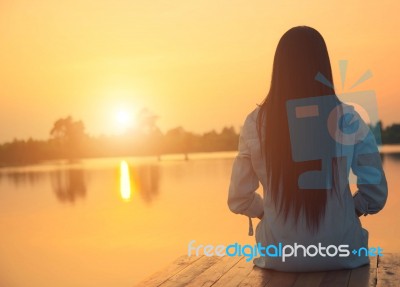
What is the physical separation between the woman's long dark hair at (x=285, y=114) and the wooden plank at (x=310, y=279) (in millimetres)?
208

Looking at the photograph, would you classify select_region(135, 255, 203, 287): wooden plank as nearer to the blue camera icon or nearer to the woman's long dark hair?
the woman's long dark hair

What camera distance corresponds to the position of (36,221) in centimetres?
1014

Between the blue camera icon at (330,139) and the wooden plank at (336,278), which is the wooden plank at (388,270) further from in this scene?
the blue camera icon at (330,139)

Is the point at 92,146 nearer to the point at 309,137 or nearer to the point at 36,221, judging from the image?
the point at 36,221

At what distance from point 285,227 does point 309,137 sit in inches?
15.0

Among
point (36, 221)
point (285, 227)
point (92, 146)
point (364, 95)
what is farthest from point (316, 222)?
point (92, 146)

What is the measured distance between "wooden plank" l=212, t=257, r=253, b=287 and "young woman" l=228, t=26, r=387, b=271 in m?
0.20

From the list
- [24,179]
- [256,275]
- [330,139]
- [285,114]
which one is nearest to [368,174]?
[330,139]

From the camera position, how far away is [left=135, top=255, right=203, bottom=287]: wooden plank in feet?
7.63

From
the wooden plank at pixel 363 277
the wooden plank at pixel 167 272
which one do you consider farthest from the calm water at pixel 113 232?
the wooden plank at pixel 363 277

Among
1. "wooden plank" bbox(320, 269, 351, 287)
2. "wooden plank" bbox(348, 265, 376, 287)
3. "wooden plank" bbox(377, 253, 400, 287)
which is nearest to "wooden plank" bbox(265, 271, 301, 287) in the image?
"wooden plank" bbox(320, 269, 351, 287)

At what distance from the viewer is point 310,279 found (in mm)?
2109

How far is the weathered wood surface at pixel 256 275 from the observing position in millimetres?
2084

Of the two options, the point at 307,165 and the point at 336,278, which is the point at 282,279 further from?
the point at 307,165
